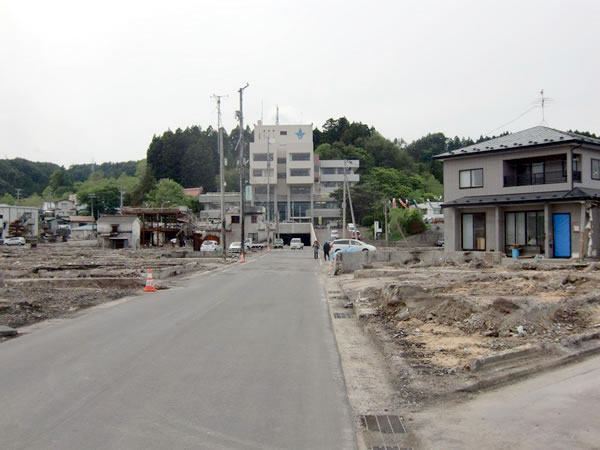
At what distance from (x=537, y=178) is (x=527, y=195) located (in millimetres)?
1797

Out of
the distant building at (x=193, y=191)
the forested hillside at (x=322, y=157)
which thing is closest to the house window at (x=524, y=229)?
the forested hillside at (x=322, y=157)

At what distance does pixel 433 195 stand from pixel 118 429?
10296 centimetres

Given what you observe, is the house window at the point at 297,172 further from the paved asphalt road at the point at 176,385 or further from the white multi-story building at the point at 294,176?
the paved asphalt road at the point at 176,385

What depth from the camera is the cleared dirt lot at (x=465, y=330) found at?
7.67 m

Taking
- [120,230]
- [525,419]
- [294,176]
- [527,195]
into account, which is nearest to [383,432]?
[525,419]

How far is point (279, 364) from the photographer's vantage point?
28.2ft

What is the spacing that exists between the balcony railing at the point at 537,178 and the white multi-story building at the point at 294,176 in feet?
205

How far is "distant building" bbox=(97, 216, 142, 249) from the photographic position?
75.5 meters

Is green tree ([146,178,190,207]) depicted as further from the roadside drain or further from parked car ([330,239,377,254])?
the roadside drain

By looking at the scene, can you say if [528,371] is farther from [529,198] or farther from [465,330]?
[529,198]

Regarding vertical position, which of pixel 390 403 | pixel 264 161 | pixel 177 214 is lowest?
pixel 390 403

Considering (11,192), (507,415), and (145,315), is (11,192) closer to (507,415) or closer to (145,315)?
(145,315)

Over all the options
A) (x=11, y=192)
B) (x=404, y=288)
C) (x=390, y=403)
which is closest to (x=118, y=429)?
(x=390, y=403)

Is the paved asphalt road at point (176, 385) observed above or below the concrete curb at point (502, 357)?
below
